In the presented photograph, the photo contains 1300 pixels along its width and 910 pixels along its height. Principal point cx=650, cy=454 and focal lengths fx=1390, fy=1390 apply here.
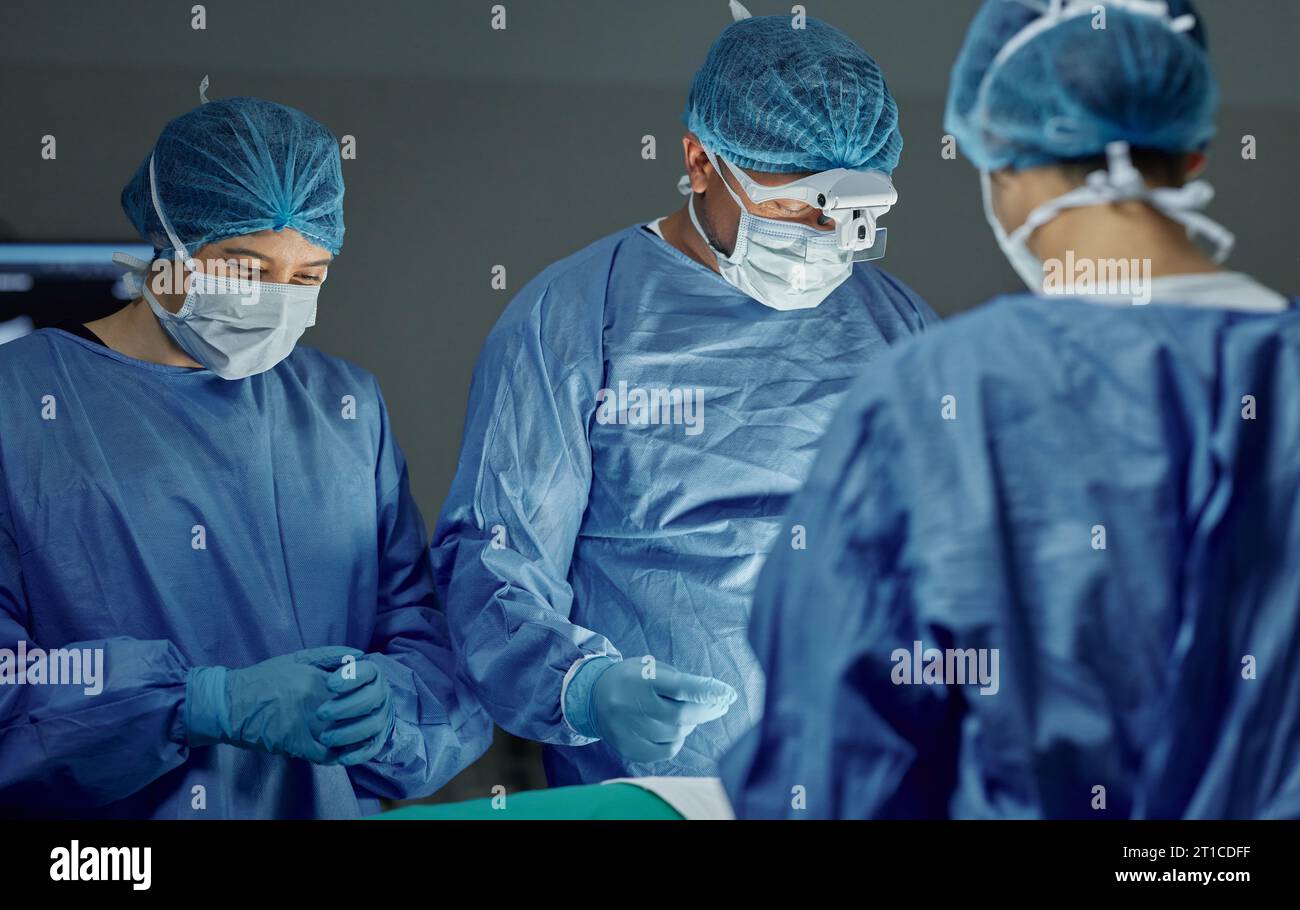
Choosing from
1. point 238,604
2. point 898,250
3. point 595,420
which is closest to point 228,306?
point 238,604

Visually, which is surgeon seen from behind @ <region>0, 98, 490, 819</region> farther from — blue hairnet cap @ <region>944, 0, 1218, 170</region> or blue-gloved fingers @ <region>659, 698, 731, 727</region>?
blue hairnet cap @ <region>944, 0, 1218, 170</region>

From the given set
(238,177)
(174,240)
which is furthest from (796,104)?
(174,240)

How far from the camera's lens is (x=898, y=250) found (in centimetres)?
199

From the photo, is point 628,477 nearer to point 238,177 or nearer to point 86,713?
point 238,177

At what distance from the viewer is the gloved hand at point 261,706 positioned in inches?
70.5

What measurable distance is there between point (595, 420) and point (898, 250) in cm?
50

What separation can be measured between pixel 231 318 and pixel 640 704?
76 centimetres

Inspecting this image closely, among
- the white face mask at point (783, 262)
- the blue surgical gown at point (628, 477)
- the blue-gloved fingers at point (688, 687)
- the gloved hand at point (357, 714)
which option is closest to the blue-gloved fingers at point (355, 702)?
the gloved hand at point (357, 714)

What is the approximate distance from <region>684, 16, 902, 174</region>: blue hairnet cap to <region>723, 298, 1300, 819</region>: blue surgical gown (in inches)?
24.1

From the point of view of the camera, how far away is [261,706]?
5.87 ft

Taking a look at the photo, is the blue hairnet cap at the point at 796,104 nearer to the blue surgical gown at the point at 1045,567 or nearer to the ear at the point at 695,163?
the ear at the point at 695,163

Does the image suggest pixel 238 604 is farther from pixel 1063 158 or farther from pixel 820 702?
pixel 1063 158

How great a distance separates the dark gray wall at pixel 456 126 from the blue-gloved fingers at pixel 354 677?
0.85ft

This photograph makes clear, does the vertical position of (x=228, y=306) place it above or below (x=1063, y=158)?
below
